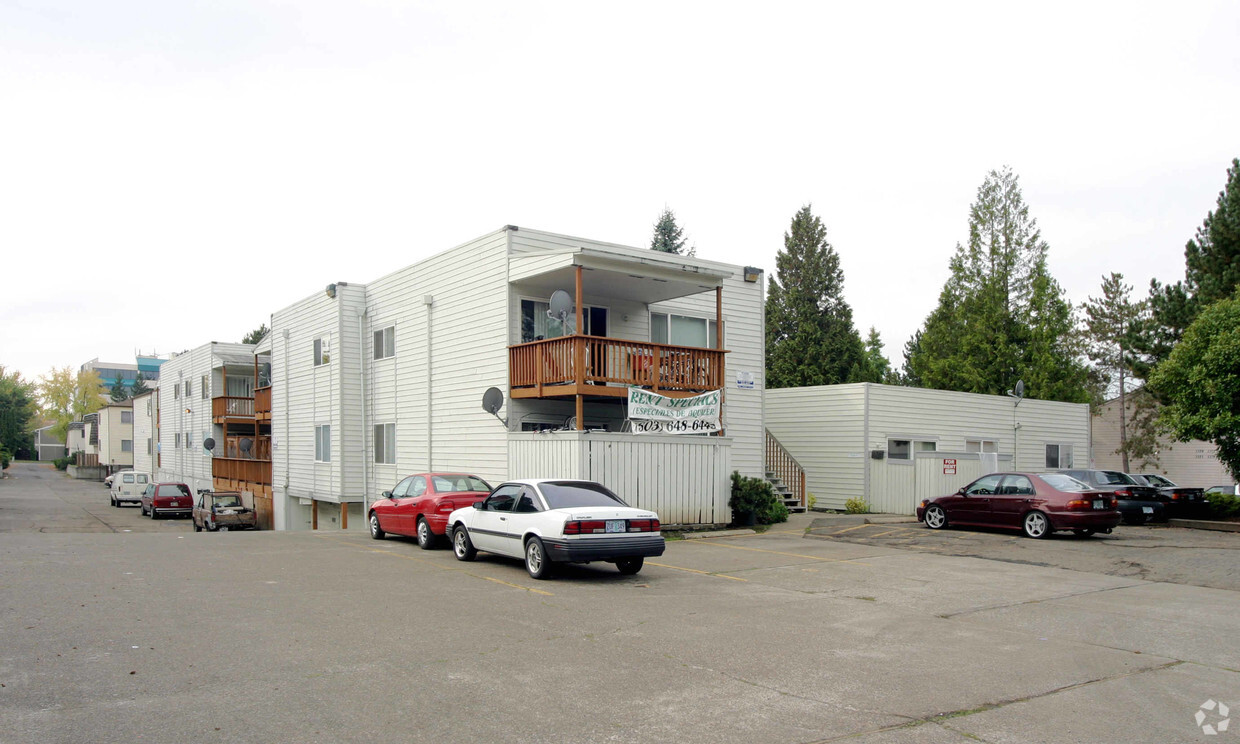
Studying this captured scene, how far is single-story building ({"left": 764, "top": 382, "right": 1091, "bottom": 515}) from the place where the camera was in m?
25.8

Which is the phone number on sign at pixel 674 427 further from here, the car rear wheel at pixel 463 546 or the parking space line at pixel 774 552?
the car rear wheel at pixel 463 546

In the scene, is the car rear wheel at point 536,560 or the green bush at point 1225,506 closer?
the car rear wheel at point 536,560

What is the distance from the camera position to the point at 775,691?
6.85 meters

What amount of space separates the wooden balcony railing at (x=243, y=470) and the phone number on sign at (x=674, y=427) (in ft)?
68.5

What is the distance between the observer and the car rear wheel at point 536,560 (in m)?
12.3

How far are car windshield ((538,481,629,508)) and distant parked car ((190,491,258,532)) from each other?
22.3 m

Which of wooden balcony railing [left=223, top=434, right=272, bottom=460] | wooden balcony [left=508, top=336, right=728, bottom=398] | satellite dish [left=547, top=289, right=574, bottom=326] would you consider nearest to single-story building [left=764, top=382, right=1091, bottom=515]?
wooden balcony [left=508, top=336, right=728, bottom=398]

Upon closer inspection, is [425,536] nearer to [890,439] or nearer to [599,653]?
[599,653]

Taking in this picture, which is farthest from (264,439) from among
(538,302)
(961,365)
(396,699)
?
(396,699)

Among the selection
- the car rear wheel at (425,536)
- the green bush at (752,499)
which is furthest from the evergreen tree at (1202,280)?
the car rear wheel at (425,536)

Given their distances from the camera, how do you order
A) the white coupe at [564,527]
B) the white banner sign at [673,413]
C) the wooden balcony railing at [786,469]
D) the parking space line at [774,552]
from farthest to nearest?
the wooden balcony railing at [786,469] → the white banner sign at [673,413] → the parking space line at [774,552] → the white coupe at [564,527]

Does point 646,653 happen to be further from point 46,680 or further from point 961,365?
point 961,365

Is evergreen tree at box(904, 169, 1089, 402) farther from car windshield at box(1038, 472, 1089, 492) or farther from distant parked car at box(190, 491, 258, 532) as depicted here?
distant parked car at box(190, 491, 258, 532)

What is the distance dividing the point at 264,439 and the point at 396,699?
108 feet
